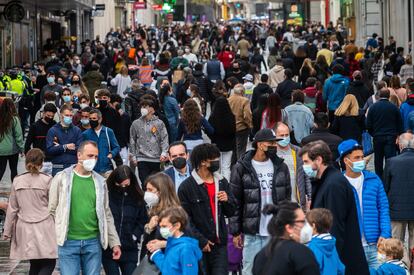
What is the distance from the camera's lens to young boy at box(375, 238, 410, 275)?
10.8 metres

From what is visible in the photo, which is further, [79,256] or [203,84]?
[203,84]

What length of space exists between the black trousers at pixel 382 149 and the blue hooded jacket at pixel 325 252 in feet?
32.6

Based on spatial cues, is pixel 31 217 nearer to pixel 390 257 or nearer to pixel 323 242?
pixel 390 257

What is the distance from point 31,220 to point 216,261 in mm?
2003

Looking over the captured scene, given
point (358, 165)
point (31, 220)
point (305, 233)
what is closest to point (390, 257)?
point (358, 165)

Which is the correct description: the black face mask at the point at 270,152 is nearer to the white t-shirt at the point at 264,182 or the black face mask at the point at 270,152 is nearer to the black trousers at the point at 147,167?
the white t-shirt at the point at 264,182

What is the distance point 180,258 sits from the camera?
9.15 m

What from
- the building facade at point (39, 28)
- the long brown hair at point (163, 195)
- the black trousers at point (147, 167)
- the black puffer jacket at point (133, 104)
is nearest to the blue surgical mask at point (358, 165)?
the long brown hair at point (163, 195)

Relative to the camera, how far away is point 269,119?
18391 millimetres

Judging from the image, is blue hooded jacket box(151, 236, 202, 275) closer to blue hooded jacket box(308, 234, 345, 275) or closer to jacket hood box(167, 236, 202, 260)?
jacket hood box(167, 236, 202, 260)

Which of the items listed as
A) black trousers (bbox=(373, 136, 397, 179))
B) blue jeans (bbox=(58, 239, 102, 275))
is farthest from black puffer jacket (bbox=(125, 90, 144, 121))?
blue jeans (bbox=(58, 239, 102, 275))

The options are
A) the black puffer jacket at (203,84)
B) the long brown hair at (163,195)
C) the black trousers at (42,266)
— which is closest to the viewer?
the long brown hair at (163,195)

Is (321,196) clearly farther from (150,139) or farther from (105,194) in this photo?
(150,139)

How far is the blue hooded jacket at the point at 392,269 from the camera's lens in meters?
10.7
